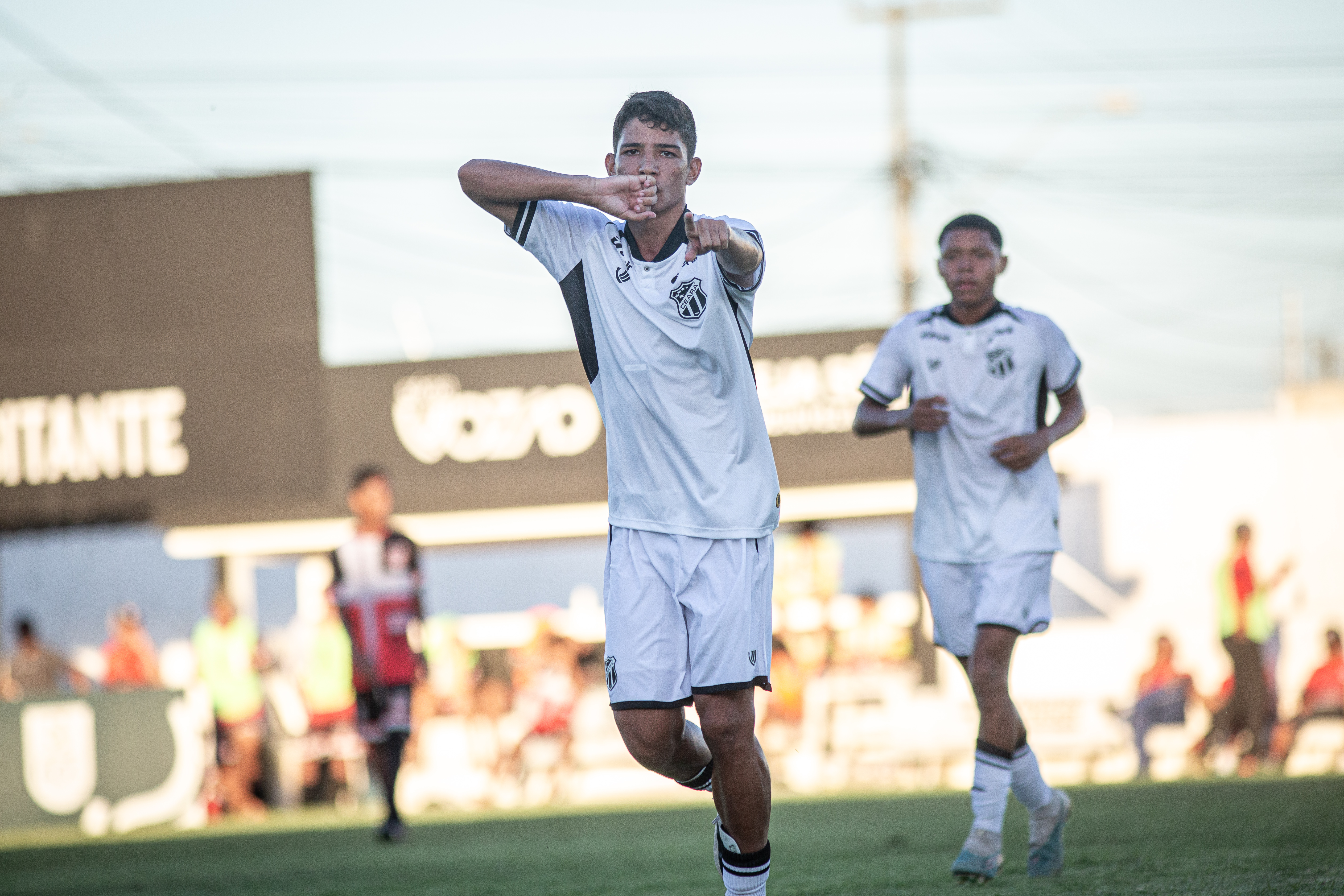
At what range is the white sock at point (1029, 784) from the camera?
5.41m

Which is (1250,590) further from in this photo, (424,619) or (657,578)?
(657,578)

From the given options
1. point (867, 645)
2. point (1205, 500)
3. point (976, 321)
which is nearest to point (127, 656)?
point (867, 645)

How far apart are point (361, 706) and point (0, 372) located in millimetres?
10088

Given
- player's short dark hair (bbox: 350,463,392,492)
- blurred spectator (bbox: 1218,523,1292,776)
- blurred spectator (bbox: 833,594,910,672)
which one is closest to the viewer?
player's short dark hair (bbox: 350,463,392,492)

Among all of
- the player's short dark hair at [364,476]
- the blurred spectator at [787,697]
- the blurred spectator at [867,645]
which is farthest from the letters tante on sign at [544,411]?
the player's short dark hair at [364,476]

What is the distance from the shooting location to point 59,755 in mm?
13031

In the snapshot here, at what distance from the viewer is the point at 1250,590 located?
46.4 ft

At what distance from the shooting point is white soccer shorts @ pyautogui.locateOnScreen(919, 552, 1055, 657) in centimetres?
548

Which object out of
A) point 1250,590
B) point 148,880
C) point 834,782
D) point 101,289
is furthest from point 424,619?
point 101,289

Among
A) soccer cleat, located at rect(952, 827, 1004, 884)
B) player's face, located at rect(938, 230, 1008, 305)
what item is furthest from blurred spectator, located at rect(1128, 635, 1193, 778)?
soccer cleat, located at rect(952, 827, 1004, 884)

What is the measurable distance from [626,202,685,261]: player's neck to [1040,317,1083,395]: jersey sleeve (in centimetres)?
211

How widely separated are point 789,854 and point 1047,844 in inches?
67.6

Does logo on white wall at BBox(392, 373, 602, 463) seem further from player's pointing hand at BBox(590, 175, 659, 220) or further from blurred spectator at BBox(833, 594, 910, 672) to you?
player's pointing hand at BBox(590, 175, 659, 220)

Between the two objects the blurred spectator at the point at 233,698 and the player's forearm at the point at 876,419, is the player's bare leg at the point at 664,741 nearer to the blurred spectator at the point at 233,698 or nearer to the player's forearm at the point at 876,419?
the player's forearm at the point at 876,419
